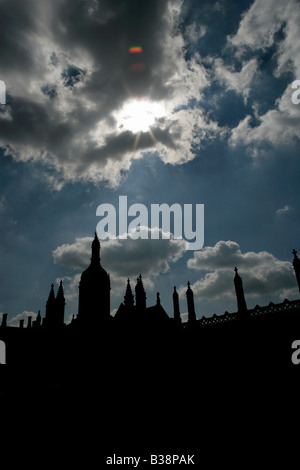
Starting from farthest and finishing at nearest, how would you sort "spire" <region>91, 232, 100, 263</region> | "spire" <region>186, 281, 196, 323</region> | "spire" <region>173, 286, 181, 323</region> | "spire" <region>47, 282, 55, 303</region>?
1. "spire" <region>91, 232, 100, 263</region>
2. "spire" <region>47, 282, 55, 303</region>
3. "spire" <region>173, 286, 181, 323</region>
4. "spire" <region>186, 281, 196, 323</region>

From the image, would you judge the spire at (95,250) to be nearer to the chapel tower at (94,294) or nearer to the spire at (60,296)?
the chapel tower at (94,294)

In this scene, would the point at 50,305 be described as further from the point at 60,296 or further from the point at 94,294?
the point at 94,294

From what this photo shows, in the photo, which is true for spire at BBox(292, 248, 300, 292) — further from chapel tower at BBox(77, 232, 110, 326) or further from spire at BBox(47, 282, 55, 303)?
spire at BBox(47, 282, 55, 303)

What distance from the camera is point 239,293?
2177 centimetres

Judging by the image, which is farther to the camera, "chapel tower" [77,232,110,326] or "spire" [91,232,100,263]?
"spire" [91,232,100,263]

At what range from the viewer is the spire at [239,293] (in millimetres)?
21073

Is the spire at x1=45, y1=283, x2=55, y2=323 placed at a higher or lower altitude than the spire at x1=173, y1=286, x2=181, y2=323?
higher

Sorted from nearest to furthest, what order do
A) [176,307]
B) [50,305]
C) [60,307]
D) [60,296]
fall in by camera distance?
[176,307]
[60,307]
[60,296]
[50,305]

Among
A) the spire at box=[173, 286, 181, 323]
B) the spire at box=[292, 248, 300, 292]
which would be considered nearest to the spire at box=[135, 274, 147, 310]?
the spire at box=[173, 286, 181, 323]

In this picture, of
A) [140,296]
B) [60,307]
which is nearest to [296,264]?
[140,296]

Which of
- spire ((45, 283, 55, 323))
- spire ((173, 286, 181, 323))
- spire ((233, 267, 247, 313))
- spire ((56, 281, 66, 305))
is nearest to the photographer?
spire ((233, 267, 247, 313))

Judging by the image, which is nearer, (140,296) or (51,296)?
(140,296)

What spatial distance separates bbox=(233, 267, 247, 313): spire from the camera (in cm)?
2107
